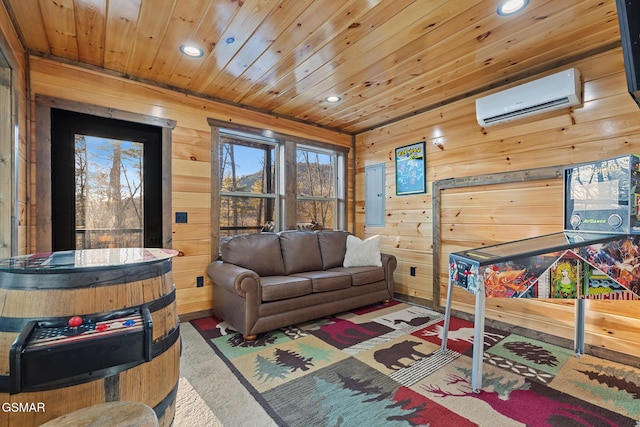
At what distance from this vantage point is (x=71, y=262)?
1083 mm

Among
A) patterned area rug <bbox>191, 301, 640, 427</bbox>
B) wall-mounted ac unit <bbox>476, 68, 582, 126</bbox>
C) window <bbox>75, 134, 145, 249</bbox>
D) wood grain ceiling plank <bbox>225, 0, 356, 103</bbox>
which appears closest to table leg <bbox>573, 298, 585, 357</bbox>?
patterned area rug <bbox>191, 301, 640, 427</bbox>

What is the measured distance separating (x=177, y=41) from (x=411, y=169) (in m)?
2.79

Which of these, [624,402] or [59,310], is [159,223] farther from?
[624,402]

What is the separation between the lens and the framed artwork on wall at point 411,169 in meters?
3.64

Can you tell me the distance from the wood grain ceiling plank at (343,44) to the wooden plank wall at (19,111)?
188 cm

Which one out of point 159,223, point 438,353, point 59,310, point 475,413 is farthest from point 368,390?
point 159,223

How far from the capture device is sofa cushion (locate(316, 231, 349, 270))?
3725mm

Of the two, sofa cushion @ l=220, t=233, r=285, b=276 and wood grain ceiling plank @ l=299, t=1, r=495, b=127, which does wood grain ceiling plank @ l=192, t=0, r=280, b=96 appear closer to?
wood grain ceiling plank @ l=299, t=1, r=495, b=127

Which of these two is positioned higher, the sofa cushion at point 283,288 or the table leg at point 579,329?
the sofa cushion at point 283,288

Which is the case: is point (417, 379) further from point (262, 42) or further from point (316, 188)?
point (316, 188)

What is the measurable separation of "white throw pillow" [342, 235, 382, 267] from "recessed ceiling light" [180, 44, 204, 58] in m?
2.60

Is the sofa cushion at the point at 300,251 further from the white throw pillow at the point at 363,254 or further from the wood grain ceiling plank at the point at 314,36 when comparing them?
the wood grain ceiling plank at the point at 314,36

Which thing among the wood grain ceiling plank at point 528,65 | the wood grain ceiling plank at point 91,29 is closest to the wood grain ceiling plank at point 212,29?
the wood grain ceiling plank at point 91,29

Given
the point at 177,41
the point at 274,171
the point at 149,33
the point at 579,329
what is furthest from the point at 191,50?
the point at 579,329
